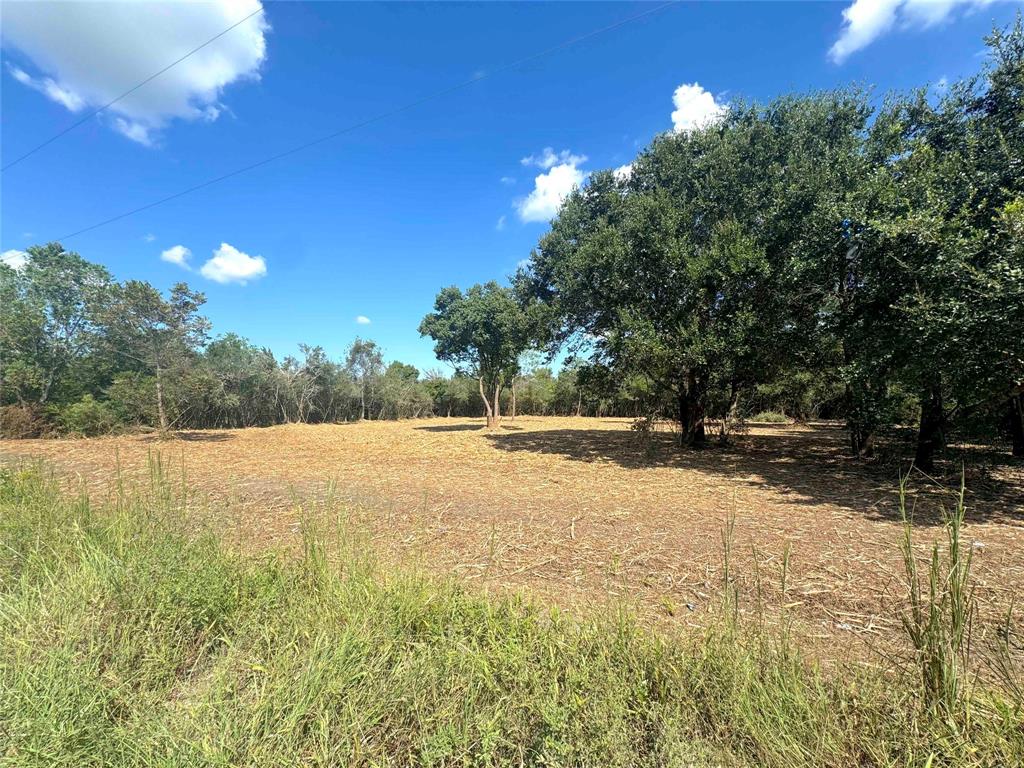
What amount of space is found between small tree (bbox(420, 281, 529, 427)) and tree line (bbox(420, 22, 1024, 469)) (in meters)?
8.90

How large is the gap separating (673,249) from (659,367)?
2714mm

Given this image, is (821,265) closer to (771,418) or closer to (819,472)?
(819,472)

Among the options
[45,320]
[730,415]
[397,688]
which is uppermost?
[45,320]

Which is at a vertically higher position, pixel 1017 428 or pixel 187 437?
pixel 187 437

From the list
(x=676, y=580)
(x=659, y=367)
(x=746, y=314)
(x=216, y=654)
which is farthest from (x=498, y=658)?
(x=659, y=367)

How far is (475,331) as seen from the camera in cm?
2098

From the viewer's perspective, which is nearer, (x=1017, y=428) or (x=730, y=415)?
(x=1017, y=428)

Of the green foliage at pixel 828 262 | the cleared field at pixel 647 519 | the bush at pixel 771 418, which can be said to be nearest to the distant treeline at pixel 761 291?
the green foliage at pixel 828 262

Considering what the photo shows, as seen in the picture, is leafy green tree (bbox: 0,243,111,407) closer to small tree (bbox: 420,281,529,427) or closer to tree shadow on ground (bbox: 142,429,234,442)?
tree shadow on ground (bbox: 142,429,234,442)

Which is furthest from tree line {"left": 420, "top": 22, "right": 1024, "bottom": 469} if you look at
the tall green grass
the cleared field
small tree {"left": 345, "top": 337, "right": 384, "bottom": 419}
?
small tree {"left": 345, "top": 337, "right": 384, "bottom": 419}

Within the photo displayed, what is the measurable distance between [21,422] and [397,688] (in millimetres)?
20260

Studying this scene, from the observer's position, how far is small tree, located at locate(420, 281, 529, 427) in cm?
2092

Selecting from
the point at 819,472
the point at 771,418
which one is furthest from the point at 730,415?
the point at 771,418

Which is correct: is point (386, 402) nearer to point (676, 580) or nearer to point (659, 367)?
point (659, 367)
